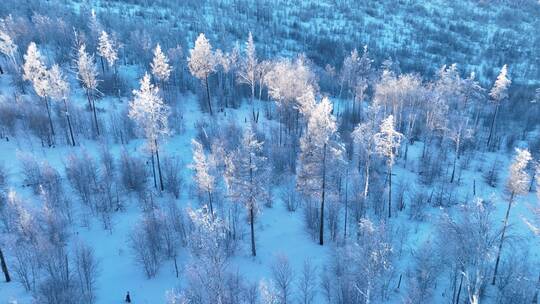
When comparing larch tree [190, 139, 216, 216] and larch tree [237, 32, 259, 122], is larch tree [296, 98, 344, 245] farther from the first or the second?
larch tree [237, 32, 259, 122]

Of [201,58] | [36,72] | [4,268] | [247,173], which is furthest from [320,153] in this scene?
[36,72]

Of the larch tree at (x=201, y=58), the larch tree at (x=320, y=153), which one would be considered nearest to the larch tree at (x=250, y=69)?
the larch tree at (x=201, y=58)

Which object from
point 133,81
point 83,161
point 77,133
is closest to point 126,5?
point 133,81

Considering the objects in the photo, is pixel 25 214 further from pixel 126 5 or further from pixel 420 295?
pixel 126 5

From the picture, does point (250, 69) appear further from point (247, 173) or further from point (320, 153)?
point (247, 173)

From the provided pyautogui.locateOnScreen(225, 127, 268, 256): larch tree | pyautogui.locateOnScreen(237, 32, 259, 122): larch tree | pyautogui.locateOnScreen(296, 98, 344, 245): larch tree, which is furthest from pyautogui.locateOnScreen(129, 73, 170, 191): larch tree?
pyautogui.locateOnScreen(237, 32, 259, 122): larch tree
